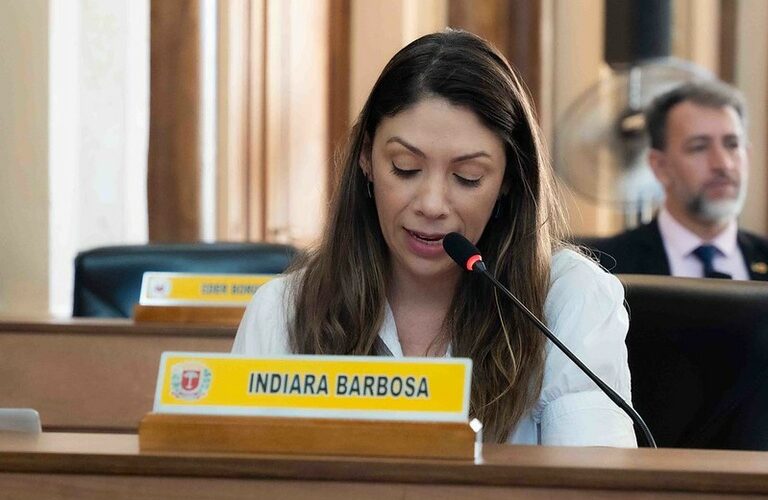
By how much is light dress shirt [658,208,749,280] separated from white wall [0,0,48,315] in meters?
1.72

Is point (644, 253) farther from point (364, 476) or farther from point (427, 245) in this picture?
point (364, 476)

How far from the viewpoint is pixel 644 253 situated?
382 cm

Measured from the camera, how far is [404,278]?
2.11m

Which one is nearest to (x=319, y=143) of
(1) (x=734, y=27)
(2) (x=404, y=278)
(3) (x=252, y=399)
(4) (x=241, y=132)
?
(4) (x=241, y=132)

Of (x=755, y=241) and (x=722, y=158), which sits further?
(x=722, y=158)

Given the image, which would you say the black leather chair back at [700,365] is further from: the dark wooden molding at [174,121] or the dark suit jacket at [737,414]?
the dark wooden molding at [174,121]

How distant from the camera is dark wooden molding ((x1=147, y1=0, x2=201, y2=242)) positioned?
4.09 metres

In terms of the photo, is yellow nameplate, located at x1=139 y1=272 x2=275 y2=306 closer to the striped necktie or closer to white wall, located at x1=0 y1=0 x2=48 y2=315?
white wall, located at x1=0 y1=0 x2=48 y2=315

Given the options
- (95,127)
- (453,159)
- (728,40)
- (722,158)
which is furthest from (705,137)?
(453,159)

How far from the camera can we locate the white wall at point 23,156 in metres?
3.73

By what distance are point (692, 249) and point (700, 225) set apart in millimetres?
89

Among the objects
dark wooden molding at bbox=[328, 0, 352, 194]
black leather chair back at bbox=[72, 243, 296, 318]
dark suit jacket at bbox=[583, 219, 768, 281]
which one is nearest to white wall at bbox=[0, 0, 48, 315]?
black leather chair back at bbox=[72, 243, 296, 318]

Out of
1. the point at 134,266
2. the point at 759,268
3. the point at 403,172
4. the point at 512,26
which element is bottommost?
the point at 759,268

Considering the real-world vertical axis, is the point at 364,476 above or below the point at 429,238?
below
